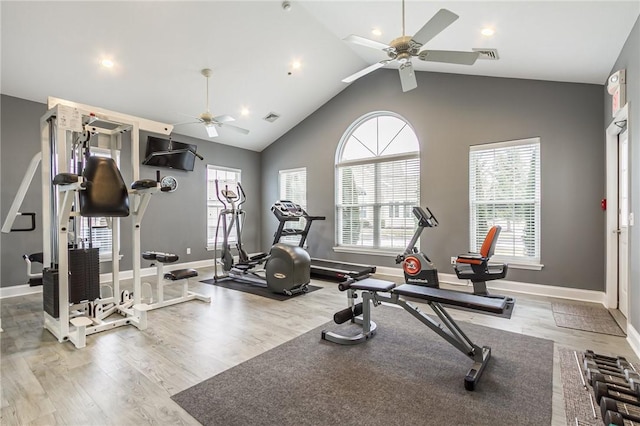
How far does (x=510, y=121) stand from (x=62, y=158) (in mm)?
5646

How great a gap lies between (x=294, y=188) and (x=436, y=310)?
5.27 meters

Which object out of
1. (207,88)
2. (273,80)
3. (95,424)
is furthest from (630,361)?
(207,88)

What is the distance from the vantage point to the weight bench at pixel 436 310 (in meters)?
2.21

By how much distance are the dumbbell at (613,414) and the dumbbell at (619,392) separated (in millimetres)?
91

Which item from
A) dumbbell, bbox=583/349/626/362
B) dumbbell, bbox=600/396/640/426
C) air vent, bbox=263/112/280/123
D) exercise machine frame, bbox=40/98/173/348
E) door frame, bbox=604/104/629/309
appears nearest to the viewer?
dumbbell, bbox=600/396/640/426

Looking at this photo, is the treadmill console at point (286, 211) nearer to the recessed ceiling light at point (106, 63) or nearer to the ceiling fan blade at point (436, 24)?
the recessed ceiling light at point (106, 63)

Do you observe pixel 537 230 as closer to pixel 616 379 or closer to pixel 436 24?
pixel 616 379

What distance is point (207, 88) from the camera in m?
5.20

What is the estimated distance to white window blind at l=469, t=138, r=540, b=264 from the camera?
452 cm

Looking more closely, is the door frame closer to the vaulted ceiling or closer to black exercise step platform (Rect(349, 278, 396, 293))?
the vaulted ceiling

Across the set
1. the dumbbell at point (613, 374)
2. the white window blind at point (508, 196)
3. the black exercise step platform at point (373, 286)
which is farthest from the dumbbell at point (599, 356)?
the white window blind at point (508, 196)

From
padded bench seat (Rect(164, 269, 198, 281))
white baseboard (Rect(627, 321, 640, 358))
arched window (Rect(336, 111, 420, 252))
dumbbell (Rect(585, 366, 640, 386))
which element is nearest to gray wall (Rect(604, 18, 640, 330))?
white baseboard (Rect(627, 321, 640, 358))

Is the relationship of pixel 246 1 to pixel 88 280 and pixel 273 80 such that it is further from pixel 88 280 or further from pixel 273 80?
pixel 88 280

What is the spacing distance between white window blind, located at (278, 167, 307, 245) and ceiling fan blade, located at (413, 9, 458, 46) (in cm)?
467
